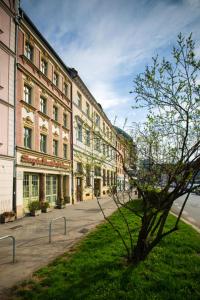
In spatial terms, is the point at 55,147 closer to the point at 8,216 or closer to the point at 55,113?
the point at 55,113

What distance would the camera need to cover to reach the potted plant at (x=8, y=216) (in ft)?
46.1

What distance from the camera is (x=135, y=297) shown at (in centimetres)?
476

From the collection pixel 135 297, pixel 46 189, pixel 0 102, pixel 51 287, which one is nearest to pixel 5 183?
pixel 0 102

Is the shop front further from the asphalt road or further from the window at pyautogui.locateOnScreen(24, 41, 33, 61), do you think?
the asphalt road

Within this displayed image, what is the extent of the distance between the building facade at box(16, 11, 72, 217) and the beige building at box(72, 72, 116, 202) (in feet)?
4.82

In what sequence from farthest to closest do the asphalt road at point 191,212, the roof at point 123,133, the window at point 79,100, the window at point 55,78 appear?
1. the window at point 79,100
2. the window at point 55,78
3. the asphalt road at point 191,212
4. the roof at point 123,133

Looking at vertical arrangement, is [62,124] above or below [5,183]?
above

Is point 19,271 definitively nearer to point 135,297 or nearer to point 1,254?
point 1,254

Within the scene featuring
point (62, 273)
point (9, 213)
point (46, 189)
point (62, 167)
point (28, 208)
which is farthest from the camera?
point (62, 167)

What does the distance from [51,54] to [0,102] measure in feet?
27.8

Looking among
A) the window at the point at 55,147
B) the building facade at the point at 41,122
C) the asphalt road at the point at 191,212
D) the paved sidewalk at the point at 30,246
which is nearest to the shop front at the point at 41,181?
the building facade at the point at 41,122

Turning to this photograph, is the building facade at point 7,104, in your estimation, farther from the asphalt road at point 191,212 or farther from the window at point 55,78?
the asphalt road at point 191,212

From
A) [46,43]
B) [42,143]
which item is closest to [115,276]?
[42,143]

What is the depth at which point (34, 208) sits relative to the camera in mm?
16906
